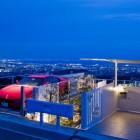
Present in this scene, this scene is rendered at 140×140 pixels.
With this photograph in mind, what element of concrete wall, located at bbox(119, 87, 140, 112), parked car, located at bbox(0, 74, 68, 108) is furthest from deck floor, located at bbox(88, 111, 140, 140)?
parked car, located at bbox(0, 74, 68, 108)

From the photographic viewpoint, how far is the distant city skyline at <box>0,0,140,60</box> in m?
81.1

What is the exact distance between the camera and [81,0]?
71.4 m

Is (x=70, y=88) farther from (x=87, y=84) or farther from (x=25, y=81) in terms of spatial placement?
(x=25, y=81)

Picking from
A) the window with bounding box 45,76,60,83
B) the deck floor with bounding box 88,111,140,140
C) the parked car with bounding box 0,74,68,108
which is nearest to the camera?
the deck floor with bounding box 88,111,140,140

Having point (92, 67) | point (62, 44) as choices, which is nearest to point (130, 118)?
point (92, 67)

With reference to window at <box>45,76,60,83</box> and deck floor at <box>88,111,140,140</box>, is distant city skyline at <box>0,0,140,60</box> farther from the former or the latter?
deck floor at <box>88,111,140,140</box>

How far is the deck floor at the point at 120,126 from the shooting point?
867 cm

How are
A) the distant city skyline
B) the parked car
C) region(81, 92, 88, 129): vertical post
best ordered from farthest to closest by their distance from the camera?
the distant city skyline
the parked car
region(81, 92, 88, 129): vertical post

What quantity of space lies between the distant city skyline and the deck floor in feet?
215

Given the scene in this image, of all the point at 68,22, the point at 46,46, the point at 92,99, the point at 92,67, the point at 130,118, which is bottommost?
the point at 130,118

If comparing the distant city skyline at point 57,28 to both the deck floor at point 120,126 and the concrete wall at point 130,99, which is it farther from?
the deck floor at point 120,126

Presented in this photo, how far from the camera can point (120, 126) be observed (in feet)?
31.4

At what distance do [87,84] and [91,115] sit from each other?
352 cm

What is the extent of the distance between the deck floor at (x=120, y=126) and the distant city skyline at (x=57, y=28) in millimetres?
65398
